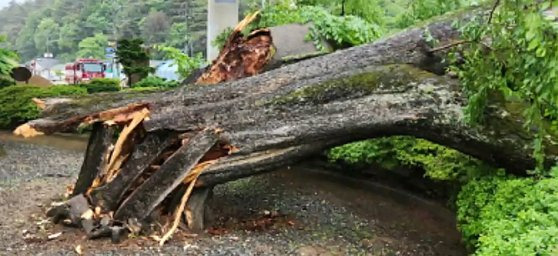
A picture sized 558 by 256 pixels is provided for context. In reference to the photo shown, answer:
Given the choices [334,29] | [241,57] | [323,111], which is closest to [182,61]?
[241,57]

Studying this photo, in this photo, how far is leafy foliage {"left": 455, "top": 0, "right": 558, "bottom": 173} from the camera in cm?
204

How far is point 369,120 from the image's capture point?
12.6ft

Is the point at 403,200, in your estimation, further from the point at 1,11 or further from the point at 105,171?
the point at 1,11

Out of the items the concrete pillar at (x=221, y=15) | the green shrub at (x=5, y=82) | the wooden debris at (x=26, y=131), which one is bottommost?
the green shrub at (x=5, y=82)

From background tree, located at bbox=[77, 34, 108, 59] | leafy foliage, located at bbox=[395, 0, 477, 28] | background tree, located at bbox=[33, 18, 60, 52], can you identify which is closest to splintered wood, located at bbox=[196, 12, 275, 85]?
leafy foliage, located at bbox=[395, 0, 477, 28]

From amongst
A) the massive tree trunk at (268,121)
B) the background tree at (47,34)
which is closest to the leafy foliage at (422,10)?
the massive tree trunk at (268,121)

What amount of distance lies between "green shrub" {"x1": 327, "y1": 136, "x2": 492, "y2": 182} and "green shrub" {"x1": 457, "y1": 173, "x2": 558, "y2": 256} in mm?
393

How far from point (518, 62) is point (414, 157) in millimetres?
2048

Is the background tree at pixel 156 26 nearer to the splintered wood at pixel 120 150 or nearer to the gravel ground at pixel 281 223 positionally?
the gravel ground at pixel 281 223

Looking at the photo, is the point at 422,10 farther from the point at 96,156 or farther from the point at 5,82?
the point at 5,82

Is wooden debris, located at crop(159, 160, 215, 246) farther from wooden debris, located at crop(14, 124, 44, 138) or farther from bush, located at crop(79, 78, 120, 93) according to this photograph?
bush, located at crop(79, 78, 120, 93)

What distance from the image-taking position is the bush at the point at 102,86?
1198cm

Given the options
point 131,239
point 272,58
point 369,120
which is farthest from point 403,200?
point 131,239

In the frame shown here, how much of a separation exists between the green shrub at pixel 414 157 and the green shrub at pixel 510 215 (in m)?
0.39
